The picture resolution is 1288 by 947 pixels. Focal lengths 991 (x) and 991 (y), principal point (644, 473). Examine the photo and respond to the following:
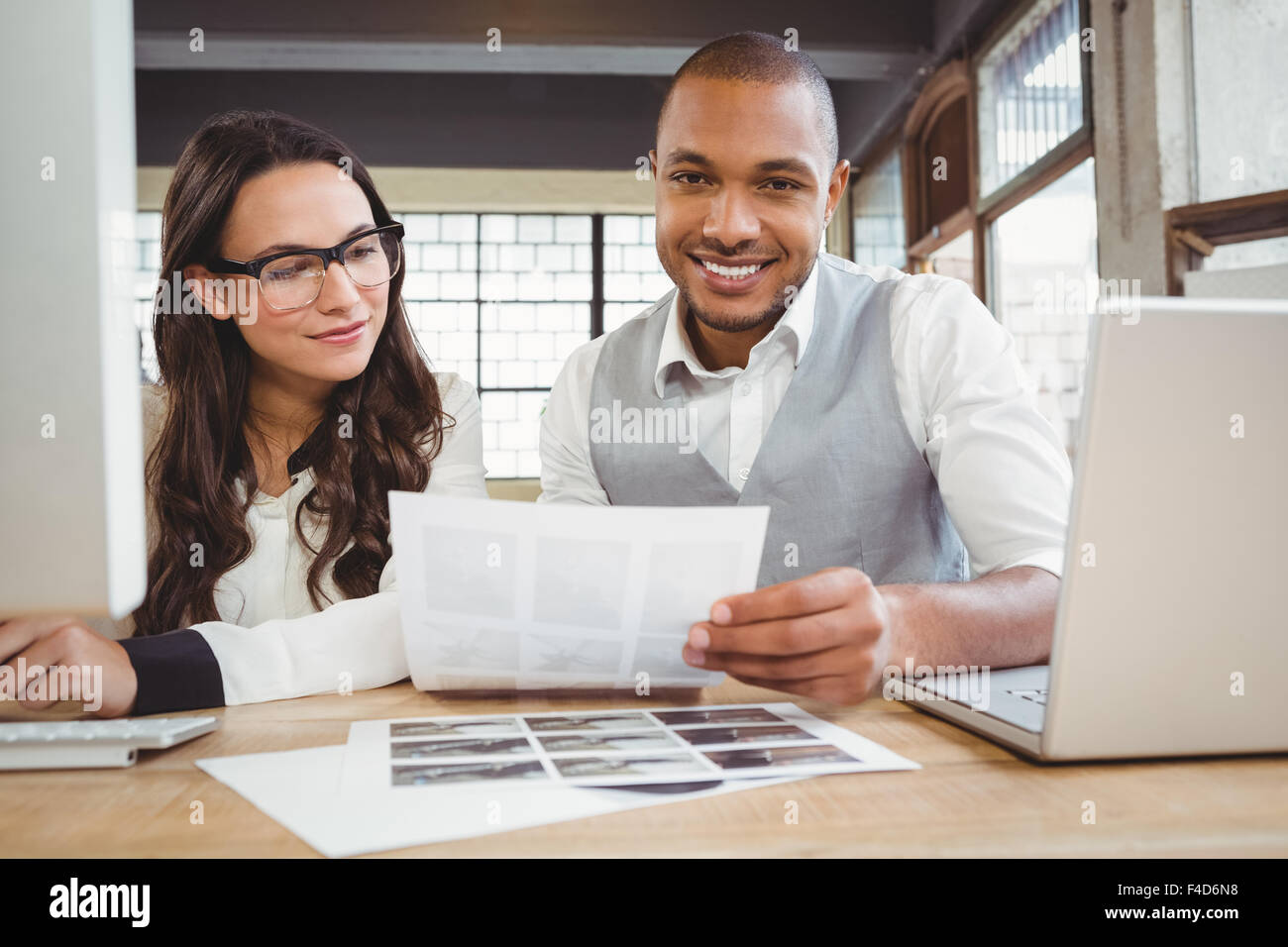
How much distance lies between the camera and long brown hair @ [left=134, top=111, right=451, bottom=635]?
1278mm

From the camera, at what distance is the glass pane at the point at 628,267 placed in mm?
8633

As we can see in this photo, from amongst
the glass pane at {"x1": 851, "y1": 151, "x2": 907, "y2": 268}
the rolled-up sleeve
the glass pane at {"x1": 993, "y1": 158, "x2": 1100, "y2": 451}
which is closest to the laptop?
the rolled-up sleeve

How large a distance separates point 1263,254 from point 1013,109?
1.86 metres

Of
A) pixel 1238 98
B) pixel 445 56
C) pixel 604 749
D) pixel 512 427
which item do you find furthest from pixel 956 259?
pixel 604 749

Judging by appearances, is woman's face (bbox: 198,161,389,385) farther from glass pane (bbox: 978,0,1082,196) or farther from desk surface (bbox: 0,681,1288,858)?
glass pane (bbox: 978,0,1082,196)

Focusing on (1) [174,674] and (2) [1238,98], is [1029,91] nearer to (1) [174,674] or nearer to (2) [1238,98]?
(2) [1238,98]

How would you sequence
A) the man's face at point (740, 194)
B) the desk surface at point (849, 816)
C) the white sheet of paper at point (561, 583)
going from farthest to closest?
the man's face at point (740, 194)
the white sheet of paper at point (561, 583)
the desk surface at point (849, 816)

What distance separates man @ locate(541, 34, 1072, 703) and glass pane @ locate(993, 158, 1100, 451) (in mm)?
2617

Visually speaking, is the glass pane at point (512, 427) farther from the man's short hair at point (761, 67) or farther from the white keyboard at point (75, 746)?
the white keyboard at point (75, 746)

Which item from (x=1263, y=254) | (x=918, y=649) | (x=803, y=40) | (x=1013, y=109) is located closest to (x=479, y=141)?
(x=803, y=40)

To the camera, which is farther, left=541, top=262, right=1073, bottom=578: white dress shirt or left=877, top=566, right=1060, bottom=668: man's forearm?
left=541, top=262, right=1073, bottom=578: white dress shirt

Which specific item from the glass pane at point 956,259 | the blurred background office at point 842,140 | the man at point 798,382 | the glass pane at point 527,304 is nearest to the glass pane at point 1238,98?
the blurred background office at point 842,140

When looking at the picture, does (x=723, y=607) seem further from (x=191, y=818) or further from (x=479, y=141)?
(x=479, y=141)
